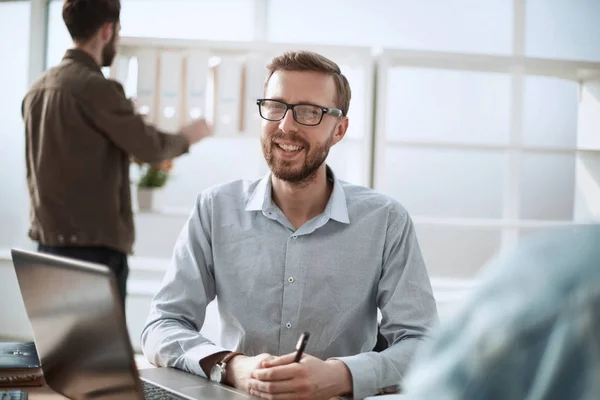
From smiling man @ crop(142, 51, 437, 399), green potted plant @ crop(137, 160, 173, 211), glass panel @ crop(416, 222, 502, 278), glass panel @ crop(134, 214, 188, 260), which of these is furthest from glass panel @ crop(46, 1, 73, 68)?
smiling man @ crop(142, 51, 437, 399)

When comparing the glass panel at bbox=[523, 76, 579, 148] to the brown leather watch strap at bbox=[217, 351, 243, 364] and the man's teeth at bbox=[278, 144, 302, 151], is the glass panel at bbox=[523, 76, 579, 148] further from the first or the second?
the brown leather watch strap at bbox=[217, 351, 243, 364]

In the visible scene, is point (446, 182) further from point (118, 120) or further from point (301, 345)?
point (301, 345)

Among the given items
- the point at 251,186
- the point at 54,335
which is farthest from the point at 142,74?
the point at 54,335

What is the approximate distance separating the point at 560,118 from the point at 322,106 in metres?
3.16

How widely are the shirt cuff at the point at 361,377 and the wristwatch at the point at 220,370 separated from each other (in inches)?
8.3

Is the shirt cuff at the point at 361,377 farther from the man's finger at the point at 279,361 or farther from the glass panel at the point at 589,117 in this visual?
the glass panel at the point at 589,117

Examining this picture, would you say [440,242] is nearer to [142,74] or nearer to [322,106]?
[142,74]

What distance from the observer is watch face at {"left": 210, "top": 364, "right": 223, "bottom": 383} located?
1.42m

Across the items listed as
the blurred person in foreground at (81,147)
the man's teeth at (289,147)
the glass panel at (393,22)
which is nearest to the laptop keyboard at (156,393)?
the man's teeth at (289,147)

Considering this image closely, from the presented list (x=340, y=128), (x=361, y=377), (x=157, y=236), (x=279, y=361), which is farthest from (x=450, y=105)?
(x=279, y=361)

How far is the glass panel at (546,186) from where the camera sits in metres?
4.57

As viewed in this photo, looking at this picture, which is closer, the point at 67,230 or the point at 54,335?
the point at 54,335

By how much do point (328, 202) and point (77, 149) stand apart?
111 cm

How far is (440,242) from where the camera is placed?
179 inches
